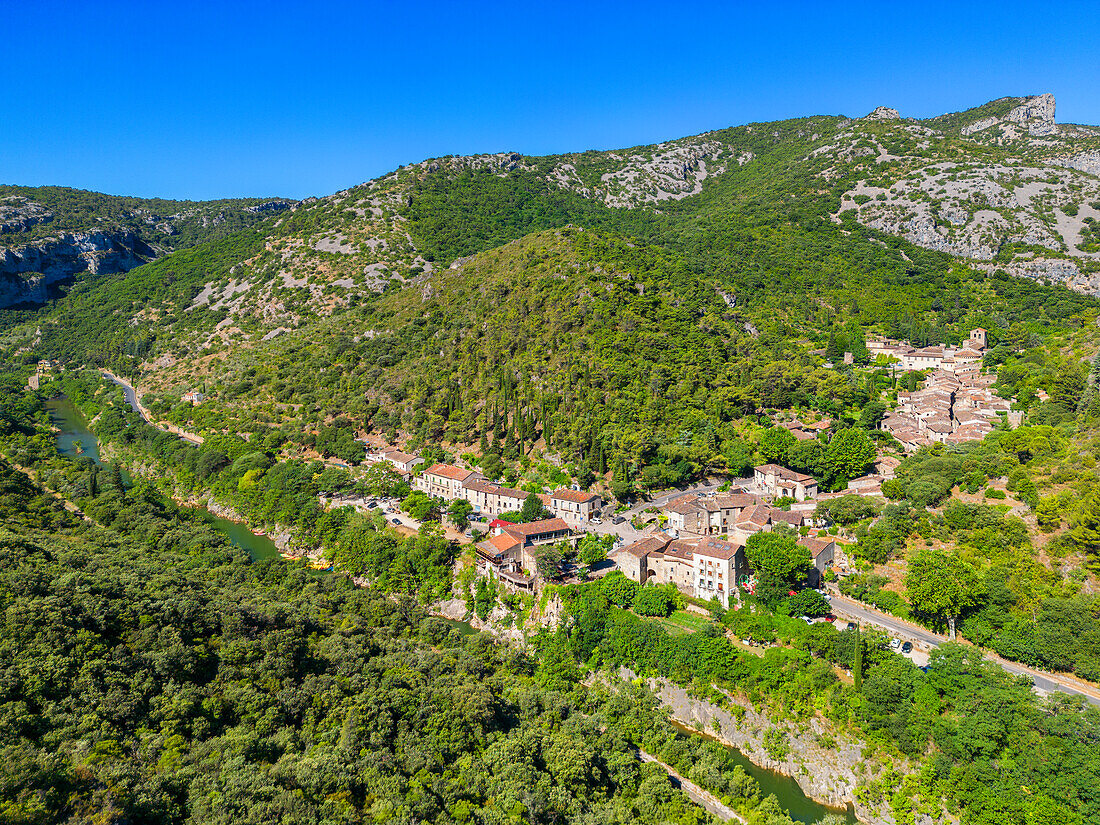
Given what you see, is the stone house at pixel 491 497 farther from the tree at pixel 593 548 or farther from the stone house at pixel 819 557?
the stone house at pixel 819 557

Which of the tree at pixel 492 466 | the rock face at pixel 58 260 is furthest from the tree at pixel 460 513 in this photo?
the rock face at pixel 58 260

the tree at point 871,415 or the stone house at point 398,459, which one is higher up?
the tree at point 871,415

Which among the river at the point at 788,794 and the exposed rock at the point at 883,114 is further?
the exposed rock at the point at 883,114

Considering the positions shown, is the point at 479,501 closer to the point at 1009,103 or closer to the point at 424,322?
the point at 424,322

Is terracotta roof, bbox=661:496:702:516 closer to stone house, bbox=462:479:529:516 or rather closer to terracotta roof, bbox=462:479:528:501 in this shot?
stone house, bbox=462:479:529:516

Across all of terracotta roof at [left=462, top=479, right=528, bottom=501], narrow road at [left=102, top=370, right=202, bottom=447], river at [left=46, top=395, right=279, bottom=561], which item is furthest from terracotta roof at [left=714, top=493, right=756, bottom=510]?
narrow road at [left=102, top=370, right=202, bottom=447]

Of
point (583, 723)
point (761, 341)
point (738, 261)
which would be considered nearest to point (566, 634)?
point (583, 723)

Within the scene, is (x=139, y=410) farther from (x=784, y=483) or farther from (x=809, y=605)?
(x=809, y=605)
